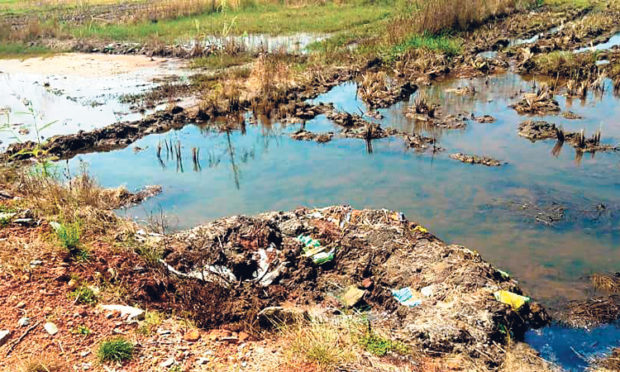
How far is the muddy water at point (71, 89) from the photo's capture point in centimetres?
1064

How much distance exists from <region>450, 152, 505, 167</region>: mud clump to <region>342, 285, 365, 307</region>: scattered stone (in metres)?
4.18

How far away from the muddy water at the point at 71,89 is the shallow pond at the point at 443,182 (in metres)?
1.85

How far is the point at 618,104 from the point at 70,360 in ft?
35.4

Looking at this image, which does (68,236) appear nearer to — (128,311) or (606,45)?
(128,311)

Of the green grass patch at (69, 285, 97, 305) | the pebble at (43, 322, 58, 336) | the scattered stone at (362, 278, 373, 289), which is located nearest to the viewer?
the pebble at (43, 322, 58, 336)

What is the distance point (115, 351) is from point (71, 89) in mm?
11850

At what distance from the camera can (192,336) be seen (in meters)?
3.74

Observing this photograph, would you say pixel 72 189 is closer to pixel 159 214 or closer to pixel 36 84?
pixel 159 214

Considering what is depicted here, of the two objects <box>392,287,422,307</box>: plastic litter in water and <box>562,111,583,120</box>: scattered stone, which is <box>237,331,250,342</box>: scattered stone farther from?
<box>562,111,583,120</box>: scattered stone

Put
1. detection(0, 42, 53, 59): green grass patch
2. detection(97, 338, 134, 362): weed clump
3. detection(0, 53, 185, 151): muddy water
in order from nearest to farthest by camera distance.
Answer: detection(97, 338, 134, 362): weed clump < detection(0, 53, 185, 151): muddy water < detection(0, 42, 53, 59): green grass patch

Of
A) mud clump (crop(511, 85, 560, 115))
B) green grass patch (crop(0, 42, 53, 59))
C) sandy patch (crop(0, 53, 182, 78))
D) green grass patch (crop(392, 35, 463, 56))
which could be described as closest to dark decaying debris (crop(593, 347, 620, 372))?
mud clump (crop(511, 85, 560, 115))

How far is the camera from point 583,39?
50.9 ft

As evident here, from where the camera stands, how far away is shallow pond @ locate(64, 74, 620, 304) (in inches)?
225

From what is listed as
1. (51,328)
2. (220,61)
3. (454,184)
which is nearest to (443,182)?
(454,184)
